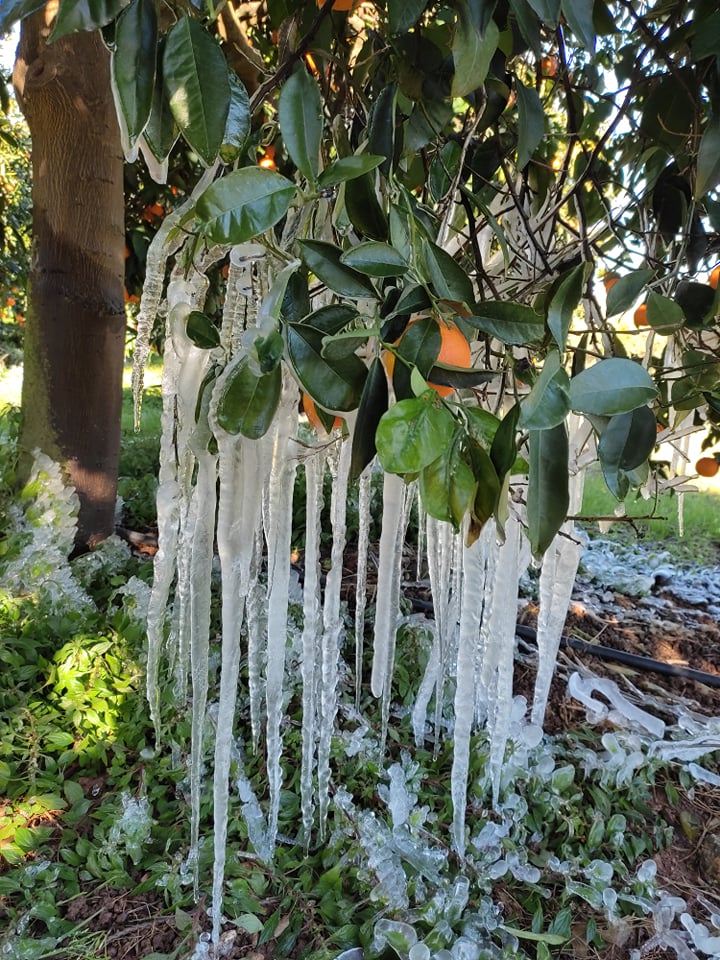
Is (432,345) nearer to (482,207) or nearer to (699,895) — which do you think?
(482,207)

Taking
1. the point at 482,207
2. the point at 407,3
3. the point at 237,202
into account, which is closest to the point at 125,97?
the point at 237,202

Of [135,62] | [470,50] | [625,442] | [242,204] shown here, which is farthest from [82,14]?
[625,442]

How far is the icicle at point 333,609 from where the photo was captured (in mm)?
611

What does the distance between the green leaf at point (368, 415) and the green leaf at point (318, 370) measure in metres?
0.02

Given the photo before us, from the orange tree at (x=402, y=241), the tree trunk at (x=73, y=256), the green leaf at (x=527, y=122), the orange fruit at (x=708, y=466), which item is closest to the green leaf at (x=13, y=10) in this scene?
the orange tree at (x=402, y=241)

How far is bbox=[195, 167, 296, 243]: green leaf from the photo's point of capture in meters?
0.35

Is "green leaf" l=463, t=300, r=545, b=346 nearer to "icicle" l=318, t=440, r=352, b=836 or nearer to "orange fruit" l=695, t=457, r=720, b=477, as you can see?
"icicle" l=318, t=440, r=352, b=836

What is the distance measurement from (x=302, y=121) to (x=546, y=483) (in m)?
0.29

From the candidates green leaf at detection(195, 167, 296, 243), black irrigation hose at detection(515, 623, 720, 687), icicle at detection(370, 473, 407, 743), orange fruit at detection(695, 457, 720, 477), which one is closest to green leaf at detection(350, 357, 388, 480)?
green leaf at detection(195, 167, 296, 243)

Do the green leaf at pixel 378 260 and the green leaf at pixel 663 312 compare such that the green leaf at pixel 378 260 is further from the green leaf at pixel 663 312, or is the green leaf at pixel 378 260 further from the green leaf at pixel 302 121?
the green leaf at pixel 663 312

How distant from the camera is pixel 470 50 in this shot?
1.37 feet

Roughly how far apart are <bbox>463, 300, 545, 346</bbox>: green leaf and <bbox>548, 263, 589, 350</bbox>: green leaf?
0.04 ft

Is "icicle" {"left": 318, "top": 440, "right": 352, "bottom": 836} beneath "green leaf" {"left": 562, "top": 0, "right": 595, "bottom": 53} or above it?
beneath

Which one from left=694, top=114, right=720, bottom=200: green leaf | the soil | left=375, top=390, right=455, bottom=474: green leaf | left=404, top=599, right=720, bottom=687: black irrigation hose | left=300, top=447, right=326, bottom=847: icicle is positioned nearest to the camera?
left=375, top=390, right=455, bottom=474: green leaf
